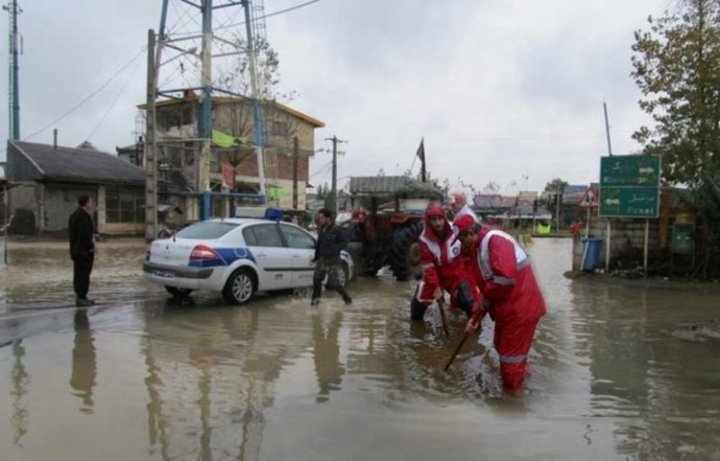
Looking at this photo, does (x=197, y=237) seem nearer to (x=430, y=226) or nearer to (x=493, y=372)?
(x=430, y=226)

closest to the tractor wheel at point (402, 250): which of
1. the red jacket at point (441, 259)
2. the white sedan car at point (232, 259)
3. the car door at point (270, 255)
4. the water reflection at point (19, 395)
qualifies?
the white sedan car at point (232, 259)

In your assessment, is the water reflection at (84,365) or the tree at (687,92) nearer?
the water reflection at (84,365)

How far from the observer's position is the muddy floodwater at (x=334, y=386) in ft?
14.7

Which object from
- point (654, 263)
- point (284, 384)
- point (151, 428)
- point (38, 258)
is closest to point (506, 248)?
point (284, 384)

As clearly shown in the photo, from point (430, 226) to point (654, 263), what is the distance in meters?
8.64

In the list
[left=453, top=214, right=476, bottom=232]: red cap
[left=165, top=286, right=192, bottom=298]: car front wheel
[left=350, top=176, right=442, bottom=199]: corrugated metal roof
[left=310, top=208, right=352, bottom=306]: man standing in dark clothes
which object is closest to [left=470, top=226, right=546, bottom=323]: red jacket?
[left=453, top=214, right=476, bottom=232]: red cap

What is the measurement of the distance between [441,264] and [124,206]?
2810cm

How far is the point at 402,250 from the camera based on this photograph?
1409 centimetres

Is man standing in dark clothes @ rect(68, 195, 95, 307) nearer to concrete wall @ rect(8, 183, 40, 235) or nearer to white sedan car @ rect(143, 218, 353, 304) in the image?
white sedan car @ rect(143, 218, 353, 304)

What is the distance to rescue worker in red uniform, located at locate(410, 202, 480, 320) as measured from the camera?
7980 mm

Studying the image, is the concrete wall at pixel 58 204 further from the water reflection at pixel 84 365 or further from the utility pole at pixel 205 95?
the water reflection at pixel 84 365

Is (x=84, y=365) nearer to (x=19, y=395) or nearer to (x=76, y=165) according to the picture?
(x=19, y=395)

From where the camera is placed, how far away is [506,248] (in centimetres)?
546

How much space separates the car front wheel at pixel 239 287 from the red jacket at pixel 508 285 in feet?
18.1
